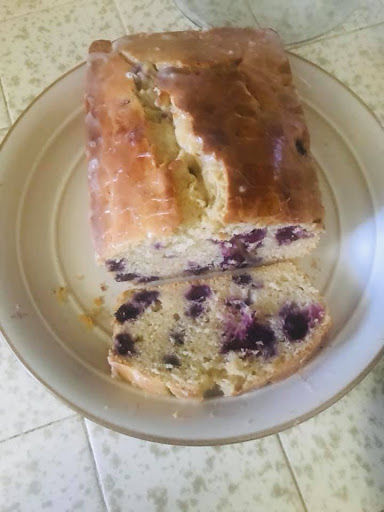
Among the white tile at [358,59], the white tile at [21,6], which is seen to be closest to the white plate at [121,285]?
the white tile at [358,59]

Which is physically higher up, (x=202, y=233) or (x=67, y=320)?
(x=202, y=233)

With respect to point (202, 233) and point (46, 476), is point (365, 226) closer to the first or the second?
point (202, 233)

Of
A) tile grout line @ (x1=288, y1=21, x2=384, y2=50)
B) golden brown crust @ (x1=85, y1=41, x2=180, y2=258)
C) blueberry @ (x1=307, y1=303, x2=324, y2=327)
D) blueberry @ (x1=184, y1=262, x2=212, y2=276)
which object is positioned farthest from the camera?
tile grout line @ (x1=288, y1=21, x2=384, y2=50)

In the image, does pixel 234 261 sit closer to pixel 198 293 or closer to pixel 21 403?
pixel 198 293

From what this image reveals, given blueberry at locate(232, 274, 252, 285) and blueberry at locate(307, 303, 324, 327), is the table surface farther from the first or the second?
blueberry at locate(232, 274, 252, 285)

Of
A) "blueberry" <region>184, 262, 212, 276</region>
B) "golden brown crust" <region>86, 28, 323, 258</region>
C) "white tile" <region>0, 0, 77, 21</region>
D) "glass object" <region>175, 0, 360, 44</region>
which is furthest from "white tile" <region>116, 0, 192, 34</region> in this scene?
"blueberry" <region>184, 262, 212, 276</region>

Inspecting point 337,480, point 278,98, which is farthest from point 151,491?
point 278,98
